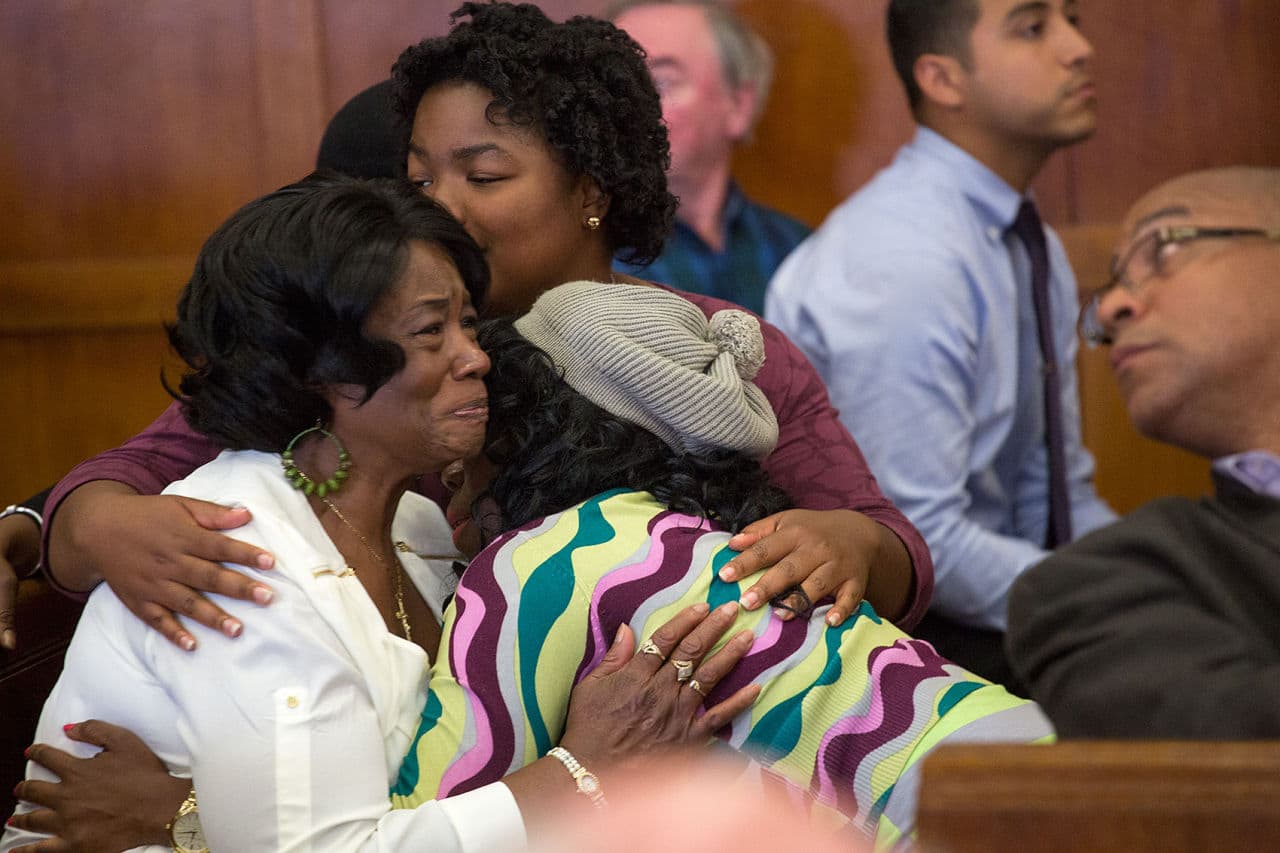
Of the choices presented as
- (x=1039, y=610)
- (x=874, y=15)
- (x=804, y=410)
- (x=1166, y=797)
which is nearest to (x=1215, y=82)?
(x=874, y=15)

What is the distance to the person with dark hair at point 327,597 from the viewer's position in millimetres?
1281

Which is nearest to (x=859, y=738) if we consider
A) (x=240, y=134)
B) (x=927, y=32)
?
(x=927, y=32)

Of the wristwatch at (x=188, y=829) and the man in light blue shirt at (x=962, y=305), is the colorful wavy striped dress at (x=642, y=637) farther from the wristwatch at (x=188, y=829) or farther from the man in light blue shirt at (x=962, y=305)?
the man in light blue shirt at (x=962, y=305)

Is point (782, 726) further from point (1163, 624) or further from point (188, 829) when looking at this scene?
point (188, 829)

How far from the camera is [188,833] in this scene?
1.38m

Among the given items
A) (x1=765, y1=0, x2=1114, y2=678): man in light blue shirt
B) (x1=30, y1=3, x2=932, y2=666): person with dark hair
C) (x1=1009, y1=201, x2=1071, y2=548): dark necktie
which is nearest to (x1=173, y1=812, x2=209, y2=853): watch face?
(x1=30, y1=3, x2=932, y2=666): person with dark hair

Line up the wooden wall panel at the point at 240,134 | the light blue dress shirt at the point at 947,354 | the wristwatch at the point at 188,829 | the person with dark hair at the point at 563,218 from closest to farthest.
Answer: the wristwatch at the point at 188,829, the person with dark hair at the point at 563,218, the light blue dress shirt at the point at 947,354, the wooden wall panel at the point at 240,134

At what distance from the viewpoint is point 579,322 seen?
60.2 inches

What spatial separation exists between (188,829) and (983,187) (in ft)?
6.25

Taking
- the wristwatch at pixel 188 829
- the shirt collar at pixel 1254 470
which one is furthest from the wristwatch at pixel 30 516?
the shirt collar at pixel 1254 470

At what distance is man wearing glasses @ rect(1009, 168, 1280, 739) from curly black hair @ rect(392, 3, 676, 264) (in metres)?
0.73

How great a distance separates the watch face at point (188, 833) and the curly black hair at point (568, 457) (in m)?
0.43

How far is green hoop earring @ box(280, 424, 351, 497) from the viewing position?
4.88 feet

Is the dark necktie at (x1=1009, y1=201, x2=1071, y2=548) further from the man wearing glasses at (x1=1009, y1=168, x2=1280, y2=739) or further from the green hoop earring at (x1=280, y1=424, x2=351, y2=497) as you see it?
the green hoop earring at (x1=280, y1=424, x2=351, y2=497)
